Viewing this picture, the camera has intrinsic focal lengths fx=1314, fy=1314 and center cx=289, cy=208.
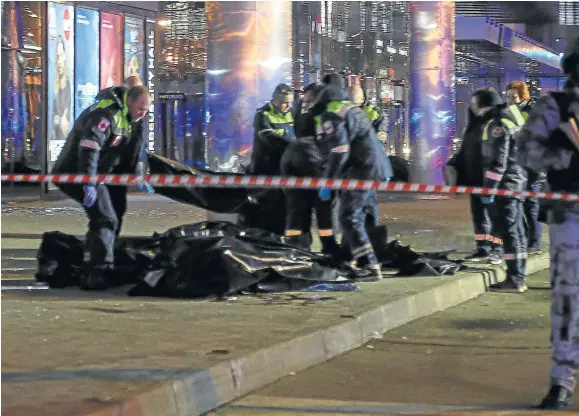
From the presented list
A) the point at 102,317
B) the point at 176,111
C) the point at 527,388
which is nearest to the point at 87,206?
the point at 102,317

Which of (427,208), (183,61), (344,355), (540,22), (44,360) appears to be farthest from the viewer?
(540,22)

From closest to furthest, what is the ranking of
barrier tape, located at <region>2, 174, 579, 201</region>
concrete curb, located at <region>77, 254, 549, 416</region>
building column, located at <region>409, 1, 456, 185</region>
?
concrete curb, located at <region>77, 254, 549, 416</region> < barrier tape, located at <region>2, 174, 579, 201</region> < building column, located at <region>409, 1, 456, 185</region>

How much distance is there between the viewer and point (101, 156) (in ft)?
33.0

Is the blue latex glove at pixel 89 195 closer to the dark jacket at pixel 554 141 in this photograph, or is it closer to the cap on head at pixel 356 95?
the cap on head at pixel 356 95

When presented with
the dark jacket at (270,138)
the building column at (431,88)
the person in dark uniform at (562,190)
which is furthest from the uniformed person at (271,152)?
the building column at (431,88)

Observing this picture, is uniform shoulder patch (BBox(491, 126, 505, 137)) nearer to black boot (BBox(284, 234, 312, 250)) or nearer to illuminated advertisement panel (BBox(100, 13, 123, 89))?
black boot (BBox(284, 234, 312, 250))

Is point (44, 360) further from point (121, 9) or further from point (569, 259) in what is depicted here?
point (121, 9)

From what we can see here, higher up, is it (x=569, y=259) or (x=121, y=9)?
(x=121, y=9)

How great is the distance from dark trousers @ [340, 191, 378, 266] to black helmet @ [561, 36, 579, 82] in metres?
4.44

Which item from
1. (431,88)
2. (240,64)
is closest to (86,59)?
(431,88)

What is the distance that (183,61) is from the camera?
30.2 meters

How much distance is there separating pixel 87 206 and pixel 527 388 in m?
4.19

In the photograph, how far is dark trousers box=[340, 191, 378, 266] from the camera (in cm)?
1056

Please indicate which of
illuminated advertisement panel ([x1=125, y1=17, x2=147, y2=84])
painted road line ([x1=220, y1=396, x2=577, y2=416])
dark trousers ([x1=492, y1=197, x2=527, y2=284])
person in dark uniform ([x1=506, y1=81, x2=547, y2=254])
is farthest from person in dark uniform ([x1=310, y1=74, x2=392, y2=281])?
illuminated advertisement panel ([x1=125, y1=17, x2=147, y2=84])
